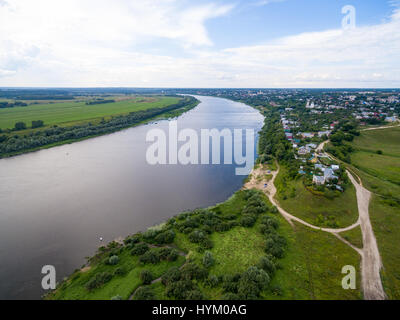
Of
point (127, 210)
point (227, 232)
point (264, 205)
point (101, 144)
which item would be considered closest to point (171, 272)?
point (227, 232)

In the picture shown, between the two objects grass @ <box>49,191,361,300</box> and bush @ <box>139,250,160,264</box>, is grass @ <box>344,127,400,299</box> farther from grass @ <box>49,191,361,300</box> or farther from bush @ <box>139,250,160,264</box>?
bush @ <box>139,250,160,264</box>

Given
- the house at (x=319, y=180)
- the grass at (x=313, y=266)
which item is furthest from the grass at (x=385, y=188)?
the house at (x=319, y=180)

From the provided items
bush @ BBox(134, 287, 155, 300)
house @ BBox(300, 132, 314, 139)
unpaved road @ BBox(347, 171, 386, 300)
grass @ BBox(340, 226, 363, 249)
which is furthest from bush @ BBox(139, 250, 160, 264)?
house @ BBox(300, 132, 314, 139)

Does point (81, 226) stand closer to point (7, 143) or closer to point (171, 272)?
point (171, 272)

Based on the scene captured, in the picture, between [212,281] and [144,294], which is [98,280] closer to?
[144,294]

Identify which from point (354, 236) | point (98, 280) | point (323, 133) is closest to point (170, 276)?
point (98, 280)
